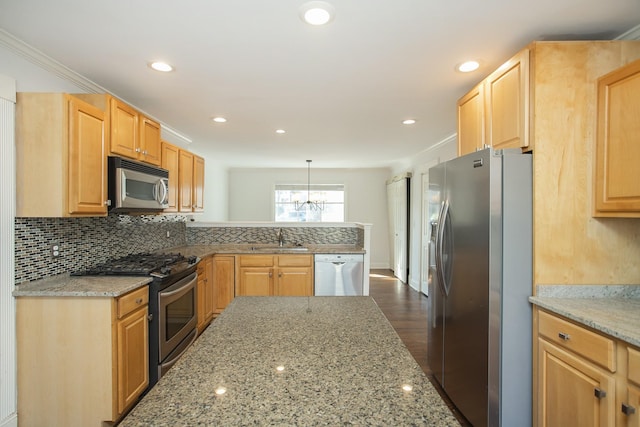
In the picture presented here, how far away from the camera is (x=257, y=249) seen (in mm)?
4113

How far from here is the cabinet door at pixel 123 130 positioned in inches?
91.6

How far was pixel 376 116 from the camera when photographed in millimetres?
3312

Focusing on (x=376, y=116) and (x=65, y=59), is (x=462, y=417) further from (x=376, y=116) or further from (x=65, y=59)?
(x=65, y=59)

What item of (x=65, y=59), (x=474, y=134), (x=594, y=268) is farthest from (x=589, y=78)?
(x=65, y=59)

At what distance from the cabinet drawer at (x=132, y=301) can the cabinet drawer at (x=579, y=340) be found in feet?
8.22

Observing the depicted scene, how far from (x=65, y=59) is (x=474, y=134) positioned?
288cm

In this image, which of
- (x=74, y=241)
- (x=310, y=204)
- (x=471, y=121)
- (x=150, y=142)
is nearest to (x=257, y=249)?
(x=150, y=142)

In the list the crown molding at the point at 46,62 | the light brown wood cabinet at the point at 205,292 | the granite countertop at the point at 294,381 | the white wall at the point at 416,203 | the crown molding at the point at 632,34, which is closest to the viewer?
the granite countertop at the point at 294,381

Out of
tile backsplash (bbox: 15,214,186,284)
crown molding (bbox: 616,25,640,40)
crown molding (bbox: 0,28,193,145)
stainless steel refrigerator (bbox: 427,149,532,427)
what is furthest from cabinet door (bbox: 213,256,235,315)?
crown molding (bbox: 616,25,640,40)

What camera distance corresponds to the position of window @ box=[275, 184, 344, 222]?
26.2ft

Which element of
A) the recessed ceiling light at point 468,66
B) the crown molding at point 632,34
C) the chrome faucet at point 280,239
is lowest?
the chrome faucet at point 280,239

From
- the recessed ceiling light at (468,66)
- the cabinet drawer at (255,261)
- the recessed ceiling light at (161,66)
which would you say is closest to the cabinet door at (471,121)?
the recessed ceiling light at (468,66)

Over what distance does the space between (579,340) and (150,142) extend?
3382mm

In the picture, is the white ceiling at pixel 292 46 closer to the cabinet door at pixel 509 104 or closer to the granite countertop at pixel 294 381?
the cabinet door at pixel 509 104
